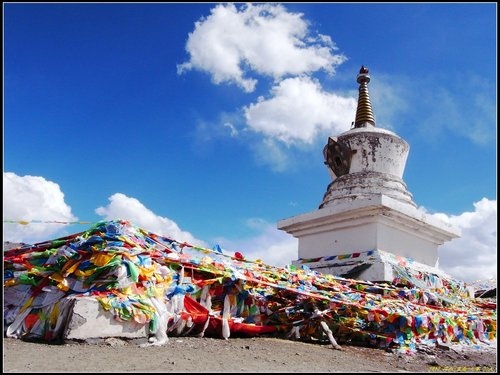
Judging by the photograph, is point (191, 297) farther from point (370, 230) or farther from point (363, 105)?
point (363, 105)

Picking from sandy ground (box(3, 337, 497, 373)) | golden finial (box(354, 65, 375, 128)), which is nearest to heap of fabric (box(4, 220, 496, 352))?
sandy ground (box(3, 337, 497, 373))

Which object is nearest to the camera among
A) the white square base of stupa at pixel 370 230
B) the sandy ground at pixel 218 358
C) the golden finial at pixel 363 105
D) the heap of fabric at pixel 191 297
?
the sandy ground at pixel 218 358

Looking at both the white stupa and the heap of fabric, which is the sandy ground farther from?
the white stupa

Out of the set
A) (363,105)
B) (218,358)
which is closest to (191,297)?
(218,358)

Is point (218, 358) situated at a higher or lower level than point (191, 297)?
lower

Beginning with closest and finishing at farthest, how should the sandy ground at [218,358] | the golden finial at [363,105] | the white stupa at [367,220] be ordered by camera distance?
the sandy ground at [218,358] → the white stupa at [367,220] → the golden finial at [363,105]

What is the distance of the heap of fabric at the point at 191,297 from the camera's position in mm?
4047

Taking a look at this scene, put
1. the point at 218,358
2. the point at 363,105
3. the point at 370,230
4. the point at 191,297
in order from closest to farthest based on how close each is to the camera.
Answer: the point at 218,358, the point at 191,297, the point at 370,230, the point at 363,105

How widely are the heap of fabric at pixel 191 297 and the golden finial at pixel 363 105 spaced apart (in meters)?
5.60

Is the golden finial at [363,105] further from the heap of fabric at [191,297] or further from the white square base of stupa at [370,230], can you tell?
the heap of fabric at [191,297]

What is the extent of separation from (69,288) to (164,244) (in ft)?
3.73

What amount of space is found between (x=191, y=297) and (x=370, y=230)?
4248 millimetres

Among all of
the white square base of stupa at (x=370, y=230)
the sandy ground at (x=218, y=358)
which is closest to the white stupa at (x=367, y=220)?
the white square base of stupa at (x=370, y=230)

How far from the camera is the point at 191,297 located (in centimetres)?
465
